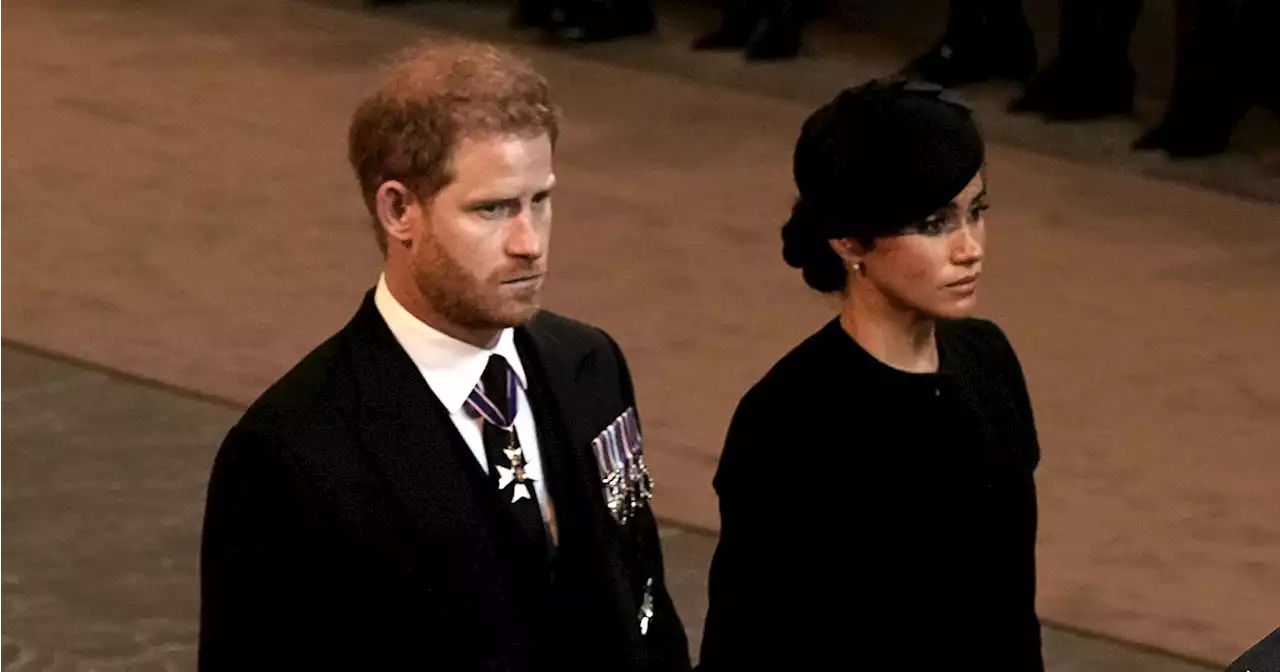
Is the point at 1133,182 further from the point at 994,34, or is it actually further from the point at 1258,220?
A: the point at 994,34

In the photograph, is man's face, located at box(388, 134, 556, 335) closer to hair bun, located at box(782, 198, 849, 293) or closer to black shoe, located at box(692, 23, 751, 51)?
hair bun, located at box(782, 198, 849, 293)

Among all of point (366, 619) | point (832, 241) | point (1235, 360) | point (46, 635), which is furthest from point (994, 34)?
point (366, 619)

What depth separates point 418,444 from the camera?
2.44 m

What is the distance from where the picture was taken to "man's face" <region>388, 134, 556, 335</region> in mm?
2383

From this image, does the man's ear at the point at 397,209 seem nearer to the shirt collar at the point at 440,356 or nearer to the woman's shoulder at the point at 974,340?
the shirt collar at the point at 440,356

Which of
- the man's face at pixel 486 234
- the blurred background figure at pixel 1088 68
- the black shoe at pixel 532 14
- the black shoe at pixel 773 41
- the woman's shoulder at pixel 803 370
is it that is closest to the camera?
the man's face at pixel 486 234

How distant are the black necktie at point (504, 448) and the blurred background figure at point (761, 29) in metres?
5.82

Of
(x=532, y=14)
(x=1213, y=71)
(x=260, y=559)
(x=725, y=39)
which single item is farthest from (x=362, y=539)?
(x=532, y=14)

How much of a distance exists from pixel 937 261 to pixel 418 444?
69cm

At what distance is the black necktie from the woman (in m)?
0.35

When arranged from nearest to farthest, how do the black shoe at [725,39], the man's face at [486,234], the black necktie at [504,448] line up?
the man's face at [486,234], the black necktie at [504,448], the black shoe at [725,39]

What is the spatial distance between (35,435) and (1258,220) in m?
3.67

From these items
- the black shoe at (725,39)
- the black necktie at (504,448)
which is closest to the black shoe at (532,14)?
the black shoe at (725,39)

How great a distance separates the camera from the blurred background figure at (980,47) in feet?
25.8
